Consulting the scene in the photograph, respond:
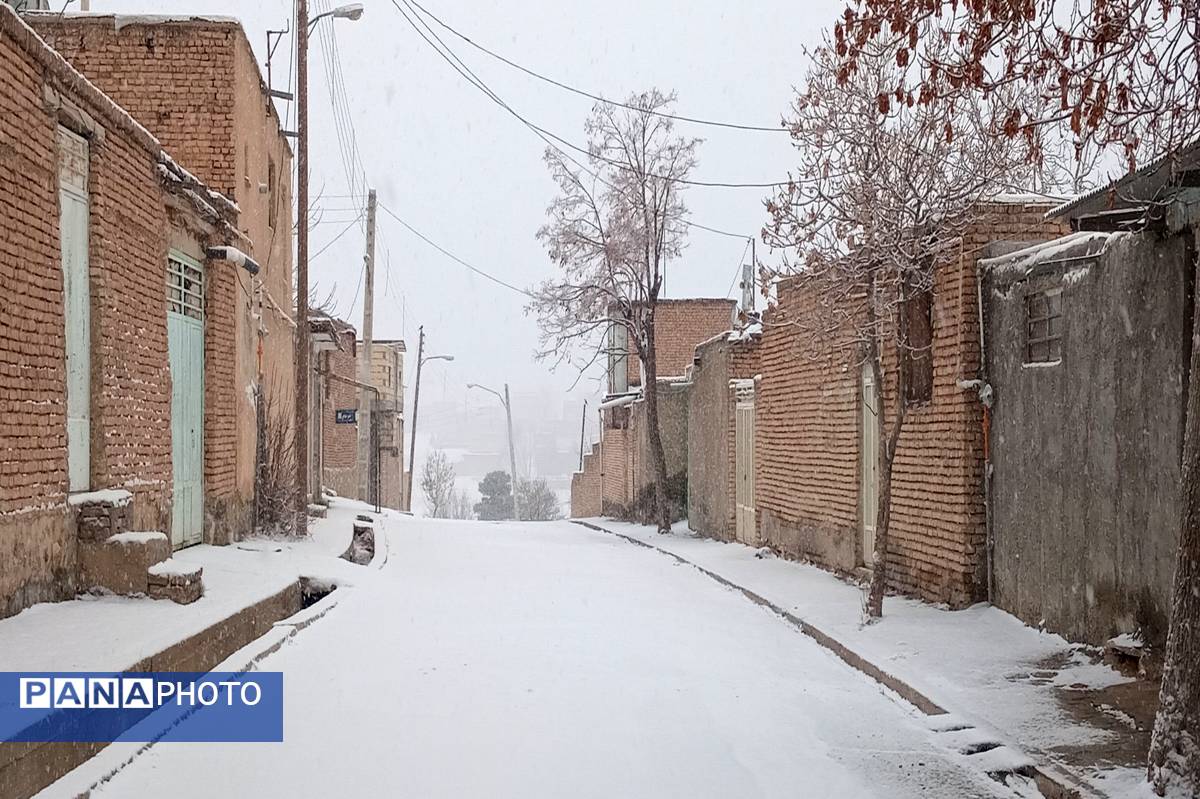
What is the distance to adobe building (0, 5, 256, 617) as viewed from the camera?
758 cm

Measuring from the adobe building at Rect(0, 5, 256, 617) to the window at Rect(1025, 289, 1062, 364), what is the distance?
7193mm

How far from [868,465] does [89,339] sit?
28.3 ft

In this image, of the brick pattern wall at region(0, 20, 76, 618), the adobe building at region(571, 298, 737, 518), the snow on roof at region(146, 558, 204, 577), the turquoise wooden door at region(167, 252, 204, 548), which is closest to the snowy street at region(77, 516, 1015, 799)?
the snow on roof at region(146, 558, 204, 577)

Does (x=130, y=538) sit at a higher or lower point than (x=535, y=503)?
higher

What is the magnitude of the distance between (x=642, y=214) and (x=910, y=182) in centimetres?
1655

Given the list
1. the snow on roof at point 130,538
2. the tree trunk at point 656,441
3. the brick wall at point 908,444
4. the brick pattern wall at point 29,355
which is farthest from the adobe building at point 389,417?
the brick pattern wall at point 29,355

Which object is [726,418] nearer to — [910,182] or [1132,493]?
[910,182]

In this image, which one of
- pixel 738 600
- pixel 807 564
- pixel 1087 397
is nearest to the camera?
pixel 1087 397

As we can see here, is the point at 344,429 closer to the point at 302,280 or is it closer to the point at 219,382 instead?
the point at 302,280

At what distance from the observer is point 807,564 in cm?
1552

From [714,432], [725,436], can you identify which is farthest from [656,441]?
[725,436]

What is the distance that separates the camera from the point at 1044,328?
30.2 ft

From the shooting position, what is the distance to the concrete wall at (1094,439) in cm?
730

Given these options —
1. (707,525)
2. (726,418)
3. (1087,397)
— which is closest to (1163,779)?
(1087,397)
